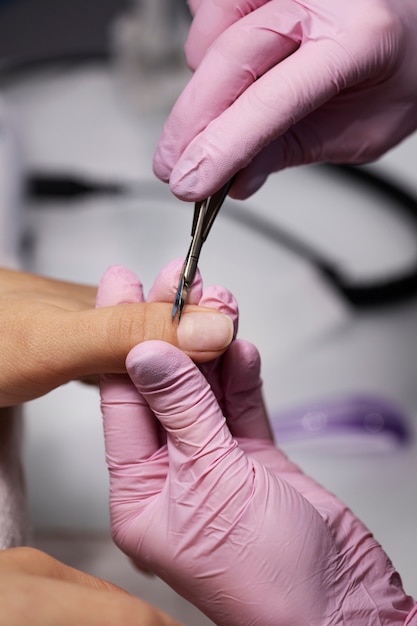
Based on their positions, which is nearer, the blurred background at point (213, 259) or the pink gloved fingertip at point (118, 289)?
the pink gloved fingertip at point (118, 289)

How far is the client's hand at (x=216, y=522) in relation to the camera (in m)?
0.69

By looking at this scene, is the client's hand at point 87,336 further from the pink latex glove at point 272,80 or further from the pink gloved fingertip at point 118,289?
the pink latex glove at point 272,80

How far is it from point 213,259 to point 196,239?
0.81 meters

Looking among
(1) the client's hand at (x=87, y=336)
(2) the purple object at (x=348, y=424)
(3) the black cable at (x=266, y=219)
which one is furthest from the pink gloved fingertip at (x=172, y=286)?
(3) the black cable at (x=266, y=219)

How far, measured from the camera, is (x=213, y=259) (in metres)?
1.56

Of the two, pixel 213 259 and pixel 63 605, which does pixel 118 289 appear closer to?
pixel 63 605

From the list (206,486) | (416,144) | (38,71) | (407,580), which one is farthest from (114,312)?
(38,71)

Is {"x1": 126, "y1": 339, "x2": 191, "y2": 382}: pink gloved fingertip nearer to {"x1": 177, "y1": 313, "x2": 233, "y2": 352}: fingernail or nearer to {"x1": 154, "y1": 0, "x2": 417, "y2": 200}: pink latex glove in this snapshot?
{"x1": 177, "y1": 313, "x2": 233, "y2": 352}: fingernail

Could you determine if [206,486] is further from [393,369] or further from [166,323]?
[393,369]

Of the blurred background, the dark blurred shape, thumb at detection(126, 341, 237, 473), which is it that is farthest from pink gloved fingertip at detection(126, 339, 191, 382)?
the dark blurred shape

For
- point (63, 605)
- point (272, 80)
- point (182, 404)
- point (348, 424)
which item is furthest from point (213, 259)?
point (63, 605)

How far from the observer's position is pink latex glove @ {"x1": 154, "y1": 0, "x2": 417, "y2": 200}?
0.78 m

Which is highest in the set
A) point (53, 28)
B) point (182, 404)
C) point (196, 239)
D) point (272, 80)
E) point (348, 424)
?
point (53, 28)

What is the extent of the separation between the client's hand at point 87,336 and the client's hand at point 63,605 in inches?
7.7
